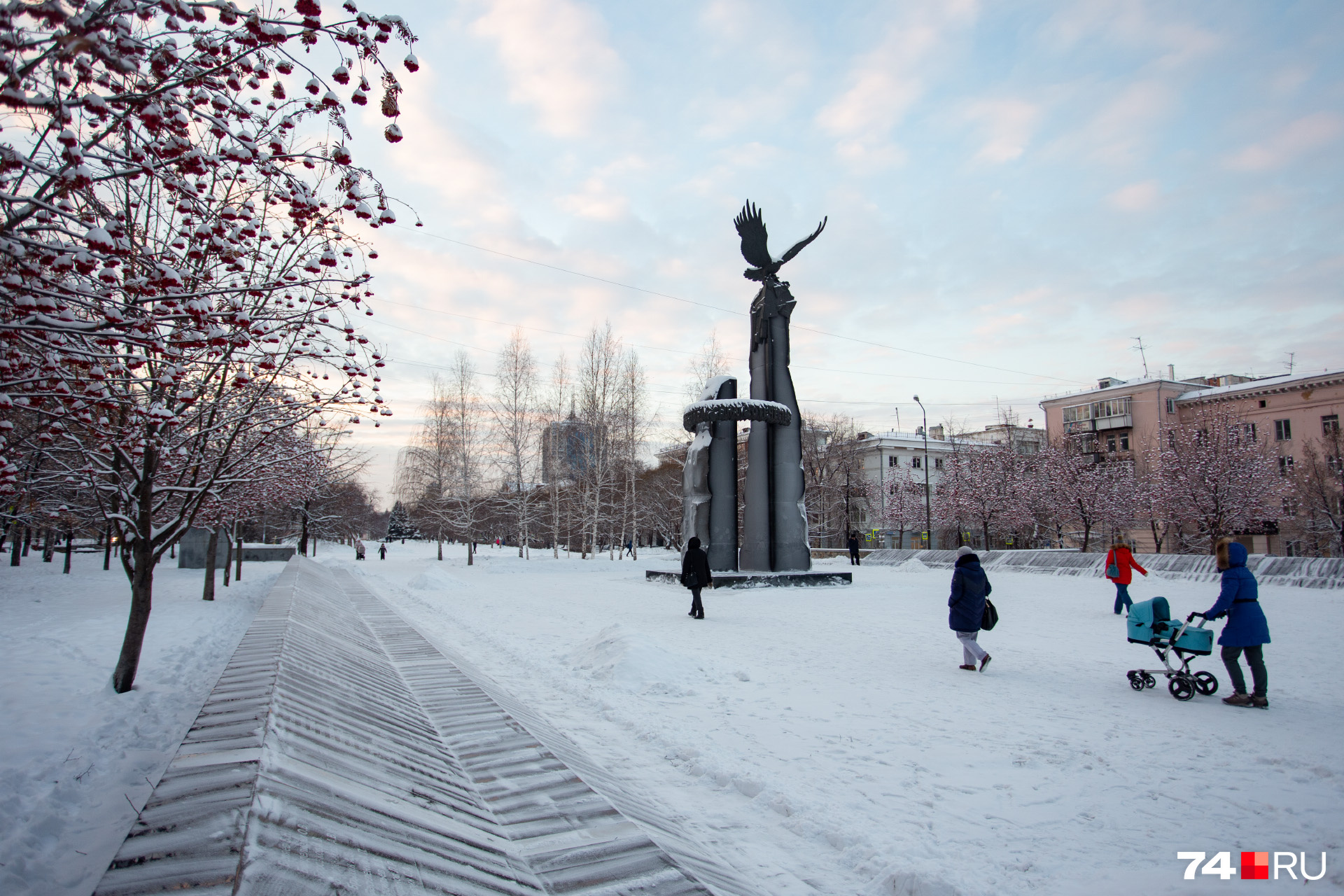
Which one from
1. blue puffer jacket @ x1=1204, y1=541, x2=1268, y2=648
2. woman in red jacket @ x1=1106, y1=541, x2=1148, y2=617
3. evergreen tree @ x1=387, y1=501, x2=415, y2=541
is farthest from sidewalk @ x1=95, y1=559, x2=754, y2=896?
evergreen tree @ x1=387, y1=501, x2=415, y2=541

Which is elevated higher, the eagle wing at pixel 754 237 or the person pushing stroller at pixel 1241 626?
the eagle wing at pixel 754 237

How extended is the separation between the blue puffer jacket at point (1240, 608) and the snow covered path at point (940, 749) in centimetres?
67

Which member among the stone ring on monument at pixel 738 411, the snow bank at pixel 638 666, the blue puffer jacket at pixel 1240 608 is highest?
the stone ring on monument at pixel 738 411

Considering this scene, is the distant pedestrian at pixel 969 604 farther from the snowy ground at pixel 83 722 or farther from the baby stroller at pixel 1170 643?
the snowy ground at pixel 83 722

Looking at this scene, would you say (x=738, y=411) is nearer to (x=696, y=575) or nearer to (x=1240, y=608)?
(x=696, y=575)

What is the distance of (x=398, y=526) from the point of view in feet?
363

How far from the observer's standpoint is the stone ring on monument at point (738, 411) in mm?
21188

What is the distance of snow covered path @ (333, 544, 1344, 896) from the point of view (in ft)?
12.4

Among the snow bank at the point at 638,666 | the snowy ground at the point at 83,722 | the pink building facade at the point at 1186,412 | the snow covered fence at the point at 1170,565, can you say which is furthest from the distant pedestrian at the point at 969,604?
the pink building facade at the point at 1186,412

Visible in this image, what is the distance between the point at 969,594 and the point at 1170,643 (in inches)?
78.2

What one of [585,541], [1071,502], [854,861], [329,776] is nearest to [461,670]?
[329,776]

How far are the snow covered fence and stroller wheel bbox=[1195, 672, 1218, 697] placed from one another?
30.6ft

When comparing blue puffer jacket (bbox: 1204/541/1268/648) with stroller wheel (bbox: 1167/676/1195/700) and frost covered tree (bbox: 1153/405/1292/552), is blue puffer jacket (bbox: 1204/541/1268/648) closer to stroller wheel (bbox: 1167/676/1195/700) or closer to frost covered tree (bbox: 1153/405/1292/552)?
stroller wheel (bbox: 1167/676/1195/700)

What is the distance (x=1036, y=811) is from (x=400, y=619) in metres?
10.3
